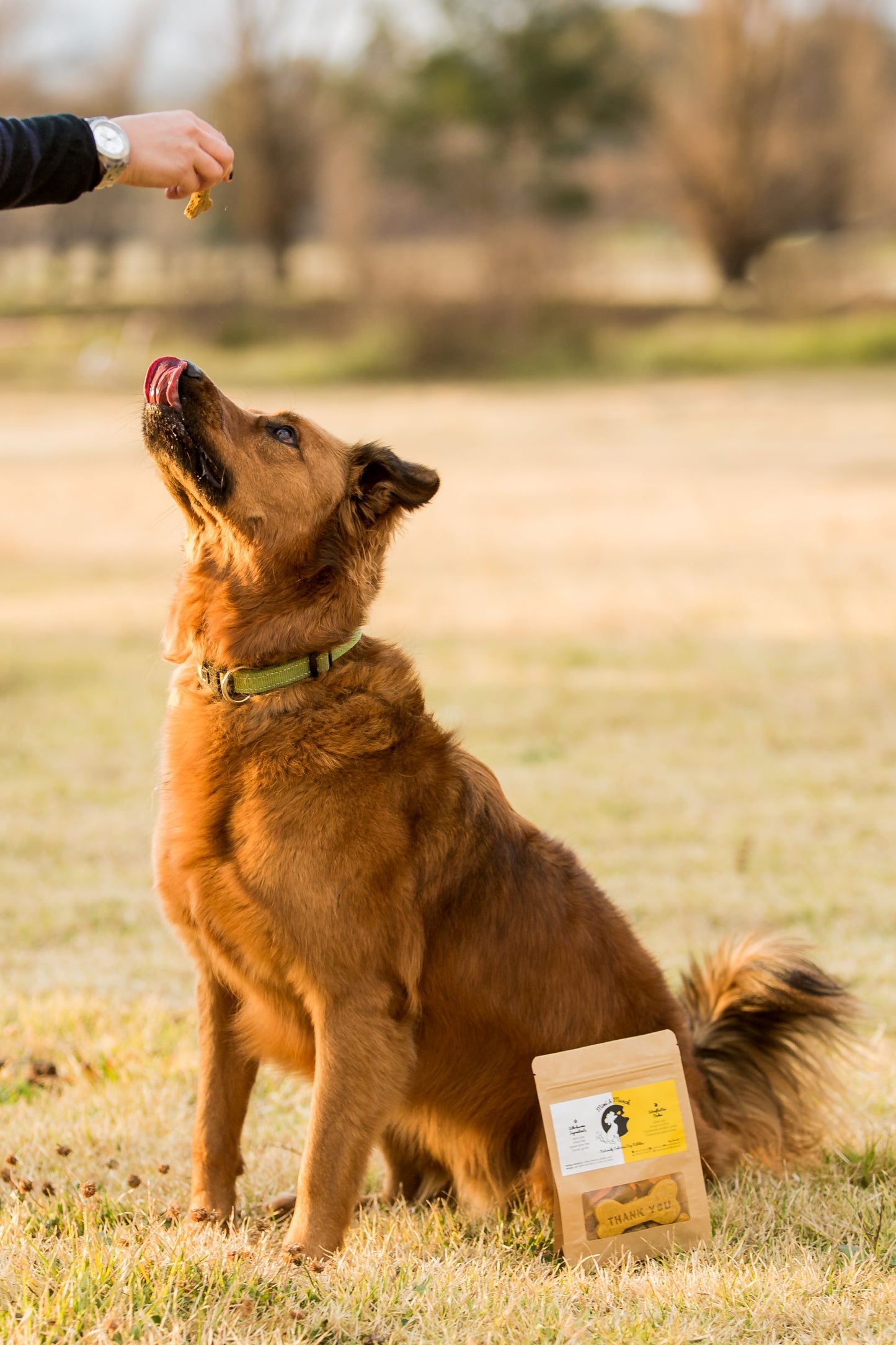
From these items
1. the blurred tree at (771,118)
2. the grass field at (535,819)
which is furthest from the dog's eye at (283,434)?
the blurred tree at (771,118)

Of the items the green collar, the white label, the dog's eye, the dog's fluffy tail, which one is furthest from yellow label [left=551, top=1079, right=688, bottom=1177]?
the dog's eye

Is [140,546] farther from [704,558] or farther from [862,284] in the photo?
[862,284]

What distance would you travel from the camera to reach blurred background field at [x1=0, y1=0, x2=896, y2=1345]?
3121 millimetres

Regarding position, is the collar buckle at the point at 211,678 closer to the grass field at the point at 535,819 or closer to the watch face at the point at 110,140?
the grass field at the point at 535,819

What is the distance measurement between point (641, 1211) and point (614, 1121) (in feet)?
0.73

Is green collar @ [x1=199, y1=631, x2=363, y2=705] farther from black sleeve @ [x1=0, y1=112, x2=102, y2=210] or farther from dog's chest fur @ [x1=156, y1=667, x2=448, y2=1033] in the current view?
black sleeve @ [x1=0, y1=112, x2=102, y2=210]

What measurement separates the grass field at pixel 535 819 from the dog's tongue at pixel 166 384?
0.79 ft

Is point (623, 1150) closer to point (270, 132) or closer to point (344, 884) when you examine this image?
point (344, 884)

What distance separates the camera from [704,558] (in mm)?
13656

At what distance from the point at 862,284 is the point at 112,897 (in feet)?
114

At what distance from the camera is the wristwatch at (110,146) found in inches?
112

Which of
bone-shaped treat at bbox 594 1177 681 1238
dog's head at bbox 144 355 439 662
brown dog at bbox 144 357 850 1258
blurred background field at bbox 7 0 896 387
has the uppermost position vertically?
blurred background field at bbox 7 0 896 387

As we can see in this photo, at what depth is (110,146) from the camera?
9.41 feet

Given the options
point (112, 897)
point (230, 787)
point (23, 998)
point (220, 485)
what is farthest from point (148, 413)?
point (112, 897)
